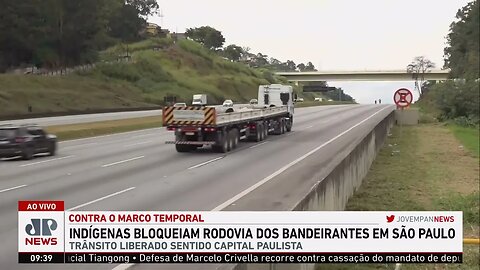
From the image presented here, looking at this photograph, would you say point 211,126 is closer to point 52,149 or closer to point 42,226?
point 52,149

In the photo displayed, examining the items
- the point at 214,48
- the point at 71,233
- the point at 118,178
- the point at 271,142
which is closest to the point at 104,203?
the point at 118,178

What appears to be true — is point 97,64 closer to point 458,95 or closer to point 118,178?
point 458,95

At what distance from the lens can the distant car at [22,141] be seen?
2489cm

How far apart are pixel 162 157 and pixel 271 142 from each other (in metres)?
8.94

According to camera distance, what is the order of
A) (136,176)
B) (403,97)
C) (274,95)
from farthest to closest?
(274,95) → (403,97) → (136,176)

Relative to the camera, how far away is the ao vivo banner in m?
5.71

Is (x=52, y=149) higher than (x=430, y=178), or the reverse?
(x=52, y=149)

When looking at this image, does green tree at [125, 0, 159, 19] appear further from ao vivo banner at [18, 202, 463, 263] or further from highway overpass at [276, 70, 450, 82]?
ao vivo banner at [18, 202, 463, 263]

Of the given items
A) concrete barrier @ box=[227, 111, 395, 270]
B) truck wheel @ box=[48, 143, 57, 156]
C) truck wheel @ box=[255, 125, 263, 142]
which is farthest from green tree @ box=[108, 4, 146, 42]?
concrete barrier @ box=[227, 111, 395, 270]

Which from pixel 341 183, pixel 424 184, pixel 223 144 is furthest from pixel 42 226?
pixel 223 144

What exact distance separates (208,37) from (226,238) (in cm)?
18123

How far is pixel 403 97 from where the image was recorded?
1148 inches

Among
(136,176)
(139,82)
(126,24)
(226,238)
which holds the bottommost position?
(136,176)

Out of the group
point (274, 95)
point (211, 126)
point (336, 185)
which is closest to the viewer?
point (336, 185)
